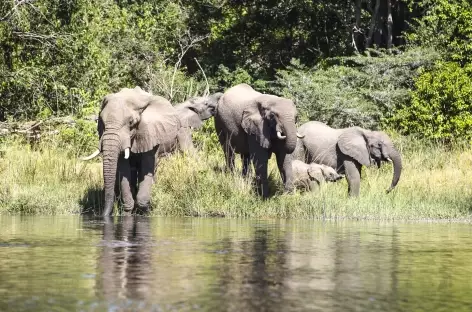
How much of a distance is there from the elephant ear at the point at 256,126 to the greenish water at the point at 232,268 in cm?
469

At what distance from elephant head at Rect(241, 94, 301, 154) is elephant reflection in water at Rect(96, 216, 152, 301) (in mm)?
4832

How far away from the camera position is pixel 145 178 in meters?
18.0

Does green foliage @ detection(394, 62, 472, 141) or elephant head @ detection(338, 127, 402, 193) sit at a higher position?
green foliage @ detection(394, 62, 472, 141)

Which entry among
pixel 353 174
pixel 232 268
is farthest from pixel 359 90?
pixel 232 268

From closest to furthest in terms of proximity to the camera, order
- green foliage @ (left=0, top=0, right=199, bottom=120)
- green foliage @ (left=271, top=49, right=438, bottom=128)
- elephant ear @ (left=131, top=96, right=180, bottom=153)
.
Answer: elephant ear @ (left=131, top=96, right=180, bottom=153) < green foliage @ (left=0, top=0, right=199, bottom=120) < green foliage @ (left=271, top=49, right=438, bottom=128)

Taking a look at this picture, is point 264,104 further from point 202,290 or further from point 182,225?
point 202,290

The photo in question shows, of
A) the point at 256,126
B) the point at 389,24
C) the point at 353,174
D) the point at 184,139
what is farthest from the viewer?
the point at 389,24

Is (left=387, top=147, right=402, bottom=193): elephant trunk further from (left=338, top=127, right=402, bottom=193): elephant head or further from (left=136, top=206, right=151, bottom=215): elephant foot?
(left=136, top=206, right=151, bottom=215): elephant foot

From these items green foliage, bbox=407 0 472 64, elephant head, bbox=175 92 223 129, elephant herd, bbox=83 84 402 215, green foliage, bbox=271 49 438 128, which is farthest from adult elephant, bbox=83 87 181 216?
green foliage, bbox=407 0 472 64

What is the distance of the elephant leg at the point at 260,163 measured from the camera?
19.2m

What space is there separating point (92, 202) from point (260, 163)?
2.91 m

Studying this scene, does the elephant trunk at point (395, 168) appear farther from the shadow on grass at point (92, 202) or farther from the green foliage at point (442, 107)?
the green foliage at point (442, 107)

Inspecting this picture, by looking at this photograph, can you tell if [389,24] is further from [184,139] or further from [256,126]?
[256,126]

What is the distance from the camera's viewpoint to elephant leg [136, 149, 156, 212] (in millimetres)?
17797
